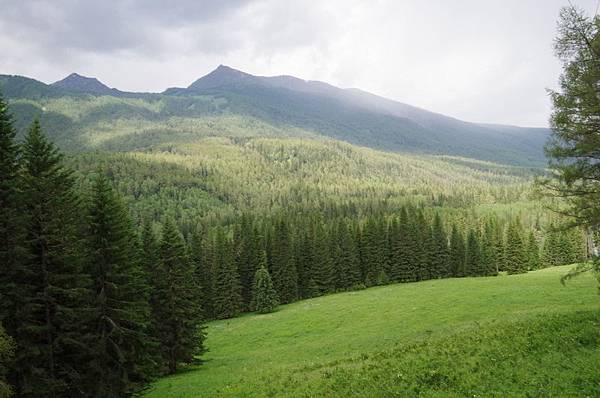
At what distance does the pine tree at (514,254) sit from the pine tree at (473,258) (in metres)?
8.84

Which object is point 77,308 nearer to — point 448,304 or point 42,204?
point 42,204

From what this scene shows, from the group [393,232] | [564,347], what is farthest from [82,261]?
[393,232]

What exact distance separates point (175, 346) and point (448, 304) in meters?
34.0

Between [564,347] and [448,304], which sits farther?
[448,304]

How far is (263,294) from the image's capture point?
274ft

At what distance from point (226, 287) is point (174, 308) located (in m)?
48.1

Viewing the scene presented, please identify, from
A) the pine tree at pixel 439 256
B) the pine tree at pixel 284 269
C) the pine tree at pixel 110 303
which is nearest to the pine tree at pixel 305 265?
the pine tree at pixel 284 269

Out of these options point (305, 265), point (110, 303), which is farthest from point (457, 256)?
point (110, 303)

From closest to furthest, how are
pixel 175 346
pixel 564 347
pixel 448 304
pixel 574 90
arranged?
1. pixel 564 347
2. pixel 574 90
3. pixel 175 346
4. pixel 448 304

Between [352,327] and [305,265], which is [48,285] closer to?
[352,327]

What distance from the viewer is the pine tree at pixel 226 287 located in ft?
281

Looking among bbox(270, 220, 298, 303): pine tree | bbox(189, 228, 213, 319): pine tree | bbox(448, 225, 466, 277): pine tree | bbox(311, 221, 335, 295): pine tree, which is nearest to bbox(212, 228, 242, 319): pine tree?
bbox(189, 228, 213, 319): pine tree

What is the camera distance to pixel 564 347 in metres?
19.2

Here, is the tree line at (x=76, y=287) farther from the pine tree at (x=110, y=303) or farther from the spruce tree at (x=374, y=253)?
the spruce tree at (x=374, y=253)
